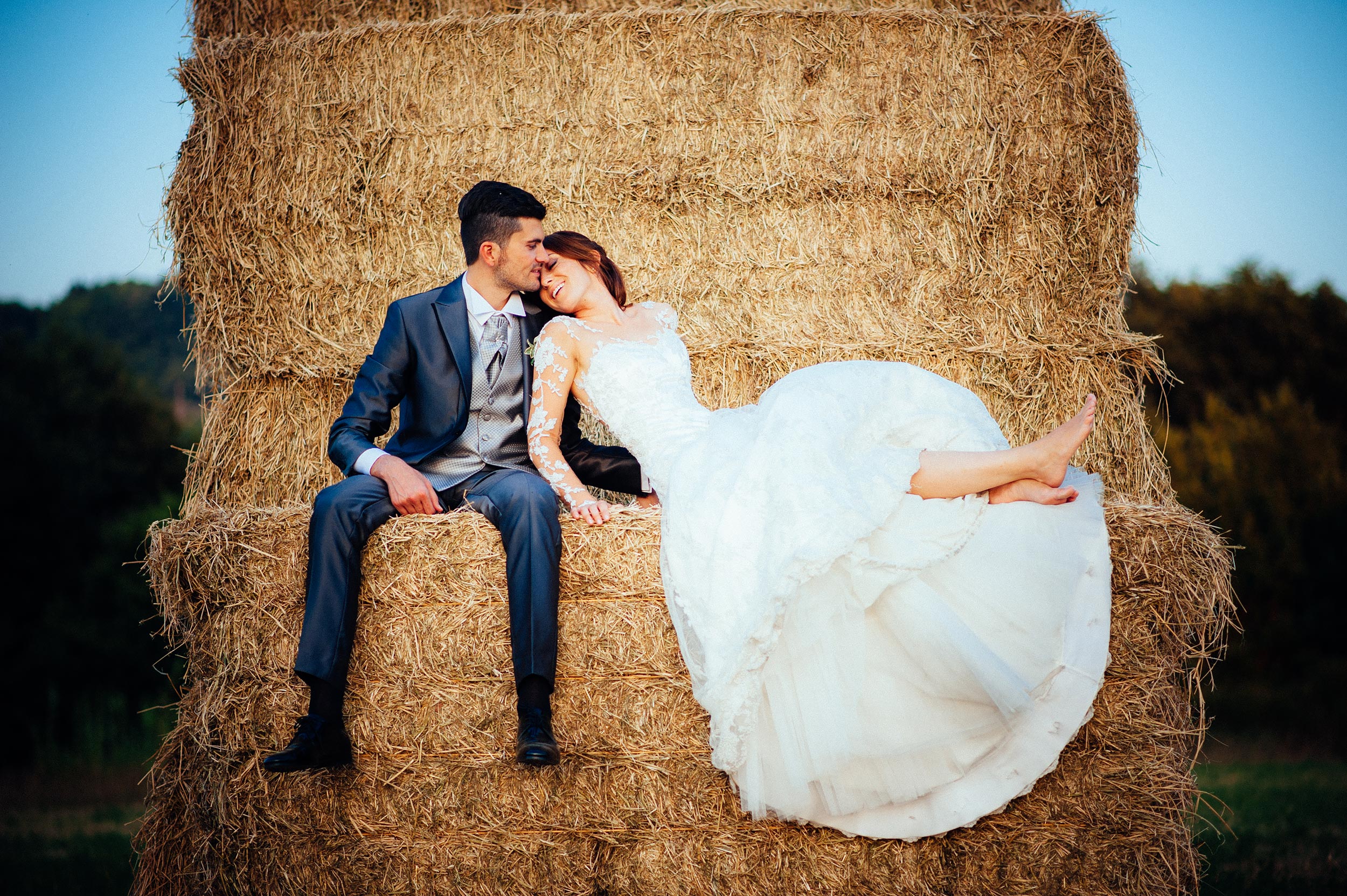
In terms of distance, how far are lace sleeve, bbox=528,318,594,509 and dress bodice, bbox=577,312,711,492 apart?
8cm

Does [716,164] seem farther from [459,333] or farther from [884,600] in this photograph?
[884,600]

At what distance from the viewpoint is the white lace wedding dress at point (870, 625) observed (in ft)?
7.42

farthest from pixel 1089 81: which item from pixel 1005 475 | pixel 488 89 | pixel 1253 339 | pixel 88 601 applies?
pixel 1253 339

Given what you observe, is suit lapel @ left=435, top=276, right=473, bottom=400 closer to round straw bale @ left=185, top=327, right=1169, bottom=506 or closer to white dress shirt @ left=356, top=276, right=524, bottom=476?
white dress shirt @ left=356, top=276, right=524, bottom=476

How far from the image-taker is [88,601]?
8078 mm

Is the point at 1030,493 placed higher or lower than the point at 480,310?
lower

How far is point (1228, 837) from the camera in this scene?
4.10 meters

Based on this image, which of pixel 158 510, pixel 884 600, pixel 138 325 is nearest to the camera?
pixel 884 600

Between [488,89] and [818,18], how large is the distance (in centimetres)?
130

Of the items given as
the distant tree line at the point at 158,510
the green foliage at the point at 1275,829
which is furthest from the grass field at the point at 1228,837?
the distant tree line at the point at 158,510

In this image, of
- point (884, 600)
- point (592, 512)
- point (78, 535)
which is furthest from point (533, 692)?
point (78, 535)

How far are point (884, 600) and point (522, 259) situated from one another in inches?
63.2

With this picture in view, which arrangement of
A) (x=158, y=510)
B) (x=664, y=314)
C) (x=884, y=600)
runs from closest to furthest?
(x=884, y=600), (x=664, y=314), (x=158, y=510)

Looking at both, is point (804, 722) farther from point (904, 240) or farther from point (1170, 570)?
point (904, 240)
